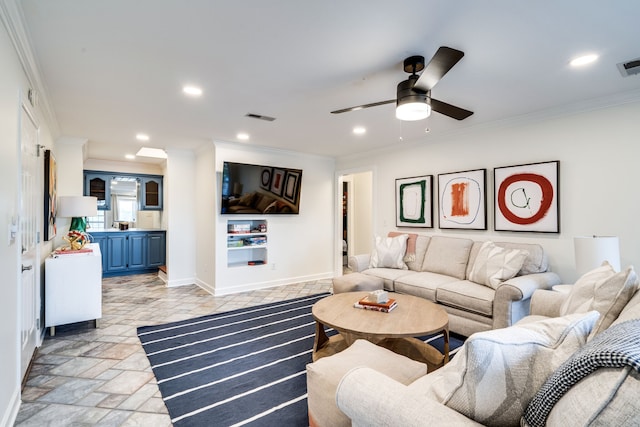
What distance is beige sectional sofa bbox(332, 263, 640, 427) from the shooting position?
2.19 feet

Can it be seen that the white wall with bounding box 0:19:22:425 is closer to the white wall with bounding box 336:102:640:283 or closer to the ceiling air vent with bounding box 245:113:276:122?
the ceiling air vent with bounding box 245:113:276:122

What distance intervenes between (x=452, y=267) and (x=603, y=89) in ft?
7.32

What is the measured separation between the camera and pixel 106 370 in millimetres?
2529

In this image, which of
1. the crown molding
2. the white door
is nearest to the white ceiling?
the crown molding

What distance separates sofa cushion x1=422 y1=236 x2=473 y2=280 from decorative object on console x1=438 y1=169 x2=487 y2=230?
0.99 feet

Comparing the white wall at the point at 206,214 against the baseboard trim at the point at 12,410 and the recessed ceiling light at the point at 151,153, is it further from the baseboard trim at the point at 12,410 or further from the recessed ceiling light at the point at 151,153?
the baseboard trim at the point at 12,410

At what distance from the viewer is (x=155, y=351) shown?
287 cm

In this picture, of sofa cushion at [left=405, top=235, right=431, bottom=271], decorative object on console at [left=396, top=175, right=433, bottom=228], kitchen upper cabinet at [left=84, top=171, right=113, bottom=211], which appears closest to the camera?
sofa cushion at [left=405, top=235, right=431, bottom=271]

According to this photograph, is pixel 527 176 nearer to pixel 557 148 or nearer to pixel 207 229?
pixel 557 148

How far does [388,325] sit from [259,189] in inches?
133

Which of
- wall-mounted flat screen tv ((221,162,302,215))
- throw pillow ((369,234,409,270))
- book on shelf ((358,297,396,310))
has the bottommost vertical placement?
book on shelf ((358,297,396,310))

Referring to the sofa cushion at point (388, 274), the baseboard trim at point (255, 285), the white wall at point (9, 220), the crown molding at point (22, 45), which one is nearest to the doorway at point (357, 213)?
the baseboard trim at point (255, 285)

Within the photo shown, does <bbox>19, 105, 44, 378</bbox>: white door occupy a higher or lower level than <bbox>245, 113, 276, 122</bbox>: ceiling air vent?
lower

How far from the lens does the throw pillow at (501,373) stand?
2.96 feet
